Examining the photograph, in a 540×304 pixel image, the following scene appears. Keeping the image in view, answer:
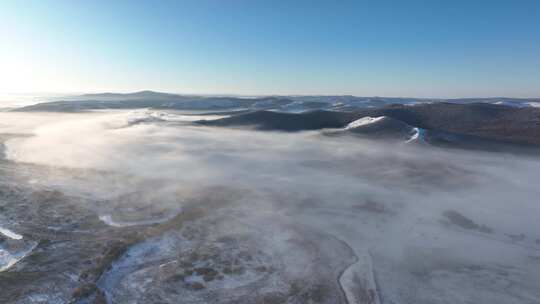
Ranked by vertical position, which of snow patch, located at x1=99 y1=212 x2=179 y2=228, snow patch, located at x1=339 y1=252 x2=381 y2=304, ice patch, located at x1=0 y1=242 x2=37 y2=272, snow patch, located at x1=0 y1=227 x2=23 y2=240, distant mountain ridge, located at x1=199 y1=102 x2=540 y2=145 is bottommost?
snow patch, located at x1=339 y1=252 x2=381 y2=304

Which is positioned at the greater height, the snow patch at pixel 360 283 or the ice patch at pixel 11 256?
the ice patch at pixel 11 256

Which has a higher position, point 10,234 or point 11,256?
point 10,234

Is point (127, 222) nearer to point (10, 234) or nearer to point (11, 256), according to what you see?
point (11, 256)

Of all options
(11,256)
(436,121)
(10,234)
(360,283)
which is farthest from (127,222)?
(436,121)

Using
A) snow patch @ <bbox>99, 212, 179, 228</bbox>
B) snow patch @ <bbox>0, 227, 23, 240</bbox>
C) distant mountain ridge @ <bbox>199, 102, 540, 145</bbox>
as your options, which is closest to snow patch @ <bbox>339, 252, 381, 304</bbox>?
snow patch @ <bbox>99, 212, 179, 228</bbox>

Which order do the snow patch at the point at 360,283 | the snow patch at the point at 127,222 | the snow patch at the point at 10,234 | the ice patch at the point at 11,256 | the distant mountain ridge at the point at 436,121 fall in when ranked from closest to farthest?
the snow patch at the point at 360,283 < the ice patch at the point at 11,256 < the snow patch at the point at 10,234 < the snow patch at the point at 127,222 < the distant mountain ridge at the point at 436,121

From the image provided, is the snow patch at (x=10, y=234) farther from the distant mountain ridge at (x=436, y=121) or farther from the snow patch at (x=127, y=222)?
the distant mountain ridge at (x=436, y=121)

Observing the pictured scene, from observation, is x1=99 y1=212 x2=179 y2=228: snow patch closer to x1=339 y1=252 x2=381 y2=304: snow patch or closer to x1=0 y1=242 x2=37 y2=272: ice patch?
x1=0 y1=242 x2=37 y2=272: ice patch

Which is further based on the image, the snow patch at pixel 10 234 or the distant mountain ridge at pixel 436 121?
the distant mountain ridge at pixel 436 121

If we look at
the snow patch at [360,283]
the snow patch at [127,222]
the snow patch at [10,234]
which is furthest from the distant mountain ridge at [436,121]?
the snow patch at [10,234]

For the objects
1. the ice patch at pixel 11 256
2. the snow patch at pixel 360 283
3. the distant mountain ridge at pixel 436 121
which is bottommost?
the snow patch at pixel 360 283

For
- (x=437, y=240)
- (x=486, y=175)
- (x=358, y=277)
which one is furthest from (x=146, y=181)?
(x=486, y=175)
